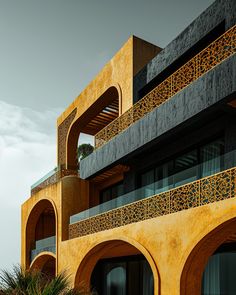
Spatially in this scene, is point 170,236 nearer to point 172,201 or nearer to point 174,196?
point 172,201

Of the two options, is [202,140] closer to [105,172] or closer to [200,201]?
[200,201]

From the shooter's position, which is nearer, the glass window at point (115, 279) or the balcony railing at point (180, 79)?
the balcony railing at point (180, 79)

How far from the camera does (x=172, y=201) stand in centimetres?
1228

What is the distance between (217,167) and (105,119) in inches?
458

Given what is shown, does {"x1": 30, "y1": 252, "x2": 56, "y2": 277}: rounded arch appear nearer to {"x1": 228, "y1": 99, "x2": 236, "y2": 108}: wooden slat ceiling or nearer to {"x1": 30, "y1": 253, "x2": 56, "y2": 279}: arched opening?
{"x1": 30, "y1": 253, "x2": 56, "y2": 279}: arched opening

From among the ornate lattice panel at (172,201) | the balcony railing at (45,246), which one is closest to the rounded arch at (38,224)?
the balcony railing at (45,246)

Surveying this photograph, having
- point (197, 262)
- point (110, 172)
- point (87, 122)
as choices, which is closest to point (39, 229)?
point (87, 122)

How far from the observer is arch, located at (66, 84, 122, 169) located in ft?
67.9

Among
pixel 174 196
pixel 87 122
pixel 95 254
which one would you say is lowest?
pixel 95 254

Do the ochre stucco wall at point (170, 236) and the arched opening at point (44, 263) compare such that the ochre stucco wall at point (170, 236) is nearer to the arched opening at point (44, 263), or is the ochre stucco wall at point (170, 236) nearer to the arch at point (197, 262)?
the arch at point (197, 262)

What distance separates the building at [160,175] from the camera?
10992 millimetres

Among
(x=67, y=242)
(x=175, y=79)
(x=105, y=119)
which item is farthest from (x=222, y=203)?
(x=105, y=119)

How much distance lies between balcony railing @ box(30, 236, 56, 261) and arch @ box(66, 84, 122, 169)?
4.53 m

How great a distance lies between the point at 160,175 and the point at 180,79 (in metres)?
4.32
